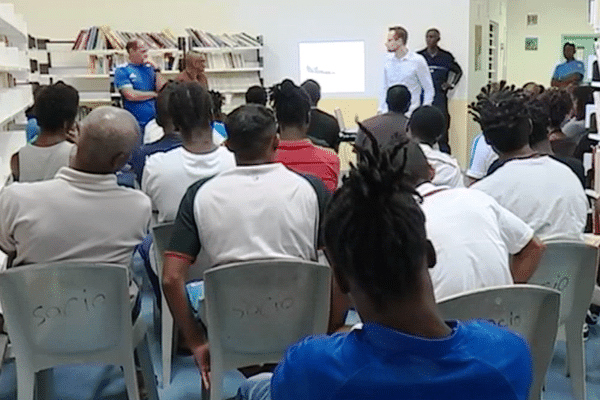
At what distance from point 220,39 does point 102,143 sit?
6181 mm

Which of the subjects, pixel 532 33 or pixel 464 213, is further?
pixel 532 33

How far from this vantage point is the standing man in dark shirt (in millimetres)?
8336

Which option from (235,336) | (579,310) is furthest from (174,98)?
(579,310)

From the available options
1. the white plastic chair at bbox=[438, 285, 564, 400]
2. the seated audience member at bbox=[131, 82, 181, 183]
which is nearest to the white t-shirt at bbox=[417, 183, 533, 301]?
the white plastic chair at bbox=[438, 285, 564, 400]

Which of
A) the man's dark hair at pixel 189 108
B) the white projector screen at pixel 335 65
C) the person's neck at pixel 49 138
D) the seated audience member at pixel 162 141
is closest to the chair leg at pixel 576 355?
the man's dark hair at pixel 189 108

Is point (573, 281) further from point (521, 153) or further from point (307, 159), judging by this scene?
point (307, 159)

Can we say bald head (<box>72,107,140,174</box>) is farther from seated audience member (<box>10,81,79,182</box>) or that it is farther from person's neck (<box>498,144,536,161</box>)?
person's neck (<box>498,144,536,161</box>)

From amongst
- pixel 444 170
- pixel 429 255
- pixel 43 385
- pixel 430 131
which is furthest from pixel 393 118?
pixel 429 255

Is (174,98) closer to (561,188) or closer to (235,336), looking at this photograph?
(235,336)

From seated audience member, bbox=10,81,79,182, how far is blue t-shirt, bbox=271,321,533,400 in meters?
2.52

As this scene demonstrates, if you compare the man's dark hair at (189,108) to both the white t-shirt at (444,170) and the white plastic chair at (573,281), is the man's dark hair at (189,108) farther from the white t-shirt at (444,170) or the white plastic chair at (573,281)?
the white plastic chair at (573,281)

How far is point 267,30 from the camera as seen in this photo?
8594mm

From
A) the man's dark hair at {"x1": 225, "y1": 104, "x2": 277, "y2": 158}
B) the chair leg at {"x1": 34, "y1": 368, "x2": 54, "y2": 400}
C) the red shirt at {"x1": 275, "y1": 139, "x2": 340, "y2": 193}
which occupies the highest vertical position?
the man's dark hair at {"x1": 225, "y1": 104, "x2": 277, "y2": 158}

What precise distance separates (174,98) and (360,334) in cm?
231
